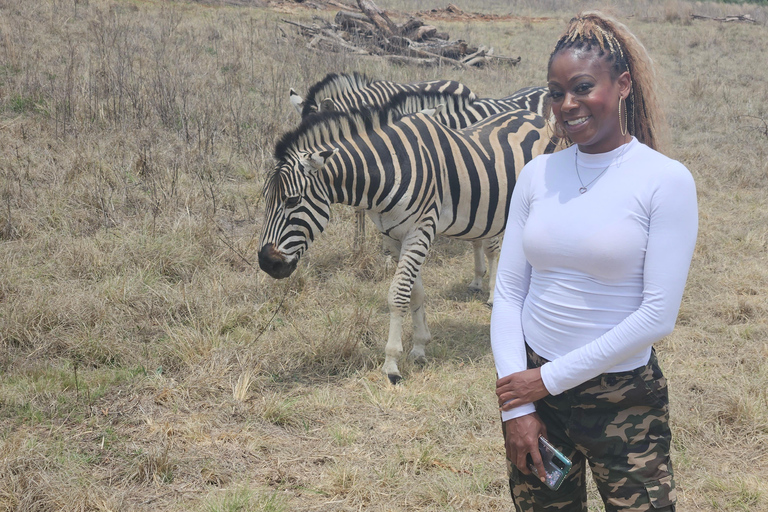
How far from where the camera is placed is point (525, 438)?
168cm

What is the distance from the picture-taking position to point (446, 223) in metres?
4.70

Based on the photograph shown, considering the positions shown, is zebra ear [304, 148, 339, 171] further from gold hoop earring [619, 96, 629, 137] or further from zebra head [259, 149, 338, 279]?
gold hoop earring [619, 96, 629, 137]

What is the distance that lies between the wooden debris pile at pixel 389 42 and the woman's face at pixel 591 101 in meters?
11.7

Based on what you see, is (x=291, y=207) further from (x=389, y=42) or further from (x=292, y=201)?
(x=389, y=42)

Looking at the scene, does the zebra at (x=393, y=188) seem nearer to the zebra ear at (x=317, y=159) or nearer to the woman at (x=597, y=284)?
the zebra ear at (x=317, y=159)

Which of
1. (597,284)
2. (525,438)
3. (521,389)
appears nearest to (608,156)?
(597,284)

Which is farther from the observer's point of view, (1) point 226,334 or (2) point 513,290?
(1) point 226,334

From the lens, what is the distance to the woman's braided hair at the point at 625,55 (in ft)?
5.55

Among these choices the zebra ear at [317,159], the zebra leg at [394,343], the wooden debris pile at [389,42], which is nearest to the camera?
the zebra ear at [317,159]

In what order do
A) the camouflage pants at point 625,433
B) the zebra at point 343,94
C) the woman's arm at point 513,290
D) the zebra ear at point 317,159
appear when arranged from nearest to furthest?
the camouflage pants at point 625,433, the woman's arm at point 513,290, the zebra ear at point 317,159, the zebra at point 343,94

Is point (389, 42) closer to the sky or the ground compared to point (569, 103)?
closer to the ground

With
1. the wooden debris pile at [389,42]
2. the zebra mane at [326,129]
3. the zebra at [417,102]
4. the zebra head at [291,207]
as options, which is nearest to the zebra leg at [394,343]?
the zebra head at [291,207]

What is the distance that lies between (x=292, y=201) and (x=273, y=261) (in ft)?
1.42

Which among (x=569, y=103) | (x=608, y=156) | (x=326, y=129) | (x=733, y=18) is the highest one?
(x=733, y=18)
